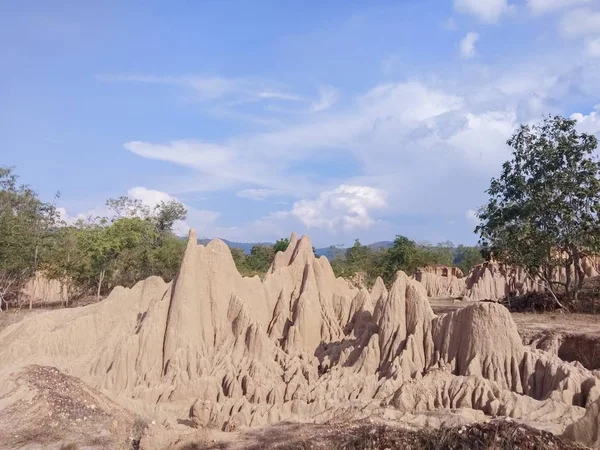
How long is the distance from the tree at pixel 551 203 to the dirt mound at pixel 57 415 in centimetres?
1628

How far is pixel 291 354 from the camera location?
13562mm

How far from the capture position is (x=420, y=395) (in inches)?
415

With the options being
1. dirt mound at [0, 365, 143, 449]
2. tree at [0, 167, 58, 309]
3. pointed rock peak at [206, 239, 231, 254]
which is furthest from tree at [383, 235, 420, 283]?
dirt mound at [0, 365, 143, 449]

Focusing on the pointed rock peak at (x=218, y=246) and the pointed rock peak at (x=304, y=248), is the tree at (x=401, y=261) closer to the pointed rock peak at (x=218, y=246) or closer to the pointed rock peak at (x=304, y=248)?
the pointed rock peak at (x=304, y=248)

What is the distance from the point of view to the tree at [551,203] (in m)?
20.5

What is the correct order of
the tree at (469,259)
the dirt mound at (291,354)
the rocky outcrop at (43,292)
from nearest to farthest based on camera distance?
the dirt mound at (291,354) < the rocky outcrop at (43,292) < the tree at (469,259)

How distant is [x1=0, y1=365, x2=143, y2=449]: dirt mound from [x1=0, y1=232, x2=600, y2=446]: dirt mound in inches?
39.3

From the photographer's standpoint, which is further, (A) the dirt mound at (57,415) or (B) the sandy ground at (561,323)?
(B) the sandy ground at (561,323)

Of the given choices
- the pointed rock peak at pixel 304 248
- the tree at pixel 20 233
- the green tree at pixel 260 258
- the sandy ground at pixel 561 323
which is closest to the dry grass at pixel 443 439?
the sandy ground at pixel 561 323

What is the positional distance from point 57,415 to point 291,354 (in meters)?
5.37

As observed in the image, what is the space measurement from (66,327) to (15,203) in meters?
23.1

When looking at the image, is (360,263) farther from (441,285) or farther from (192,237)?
(192,237)

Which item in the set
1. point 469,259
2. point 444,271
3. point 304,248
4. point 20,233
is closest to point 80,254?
point 20,233

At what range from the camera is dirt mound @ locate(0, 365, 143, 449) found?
31.1ft
